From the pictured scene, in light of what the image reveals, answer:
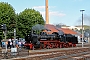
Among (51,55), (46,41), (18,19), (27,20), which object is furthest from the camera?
(18,19)

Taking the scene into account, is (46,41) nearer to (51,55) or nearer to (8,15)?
(8,15)

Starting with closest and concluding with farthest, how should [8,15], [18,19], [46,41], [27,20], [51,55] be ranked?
[51,55]
[46,41]
[8,15]
[27,20]
[18,19]

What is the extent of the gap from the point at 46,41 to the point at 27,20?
740 inches

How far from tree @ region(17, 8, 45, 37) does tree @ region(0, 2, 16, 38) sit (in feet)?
14.2

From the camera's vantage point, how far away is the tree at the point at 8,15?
180 feet

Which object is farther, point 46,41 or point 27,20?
point 27,20

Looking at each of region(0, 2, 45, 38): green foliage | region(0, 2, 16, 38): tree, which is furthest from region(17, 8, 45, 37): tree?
region(0, 2, 16, 38): tree

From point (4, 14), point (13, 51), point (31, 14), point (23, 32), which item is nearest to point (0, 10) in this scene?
point (4, 14)

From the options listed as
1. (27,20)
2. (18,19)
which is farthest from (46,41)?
(18,19)

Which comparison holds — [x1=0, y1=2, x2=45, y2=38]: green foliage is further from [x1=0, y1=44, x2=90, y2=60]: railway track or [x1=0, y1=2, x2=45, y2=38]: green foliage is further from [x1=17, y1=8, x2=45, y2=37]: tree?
[x1=0, y1=44, x2=90, y2=60]: railway track

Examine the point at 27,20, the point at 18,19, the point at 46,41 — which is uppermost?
the point at 18,19

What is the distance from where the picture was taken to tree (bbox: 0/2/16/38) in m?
54.8

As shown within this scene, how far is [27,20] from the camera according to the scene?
208 feet

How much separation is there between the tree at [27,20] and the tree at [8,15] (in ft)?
14.2
